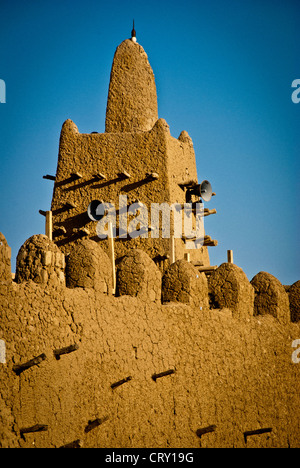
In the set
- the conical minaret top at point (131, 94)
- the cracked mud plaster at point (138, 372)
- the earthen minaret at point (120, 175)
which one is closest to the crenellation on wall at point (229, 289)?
the cracked mud plaster at point (138, 372)

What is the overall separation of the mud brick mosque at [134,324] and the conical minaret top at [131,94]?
24mm

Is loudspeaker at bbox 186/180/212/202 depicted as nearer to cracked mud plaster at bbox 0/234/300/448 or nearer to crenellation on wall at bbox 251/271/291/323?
crenellation on wall at bbox 251/271/291/323

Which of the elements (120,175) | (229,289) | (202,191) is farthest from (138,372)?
(202,191)

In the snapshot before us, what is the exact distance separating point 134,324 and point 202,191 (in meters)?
5.55

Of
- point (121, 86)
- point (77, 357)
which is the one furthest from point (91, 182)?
point (77, 357)

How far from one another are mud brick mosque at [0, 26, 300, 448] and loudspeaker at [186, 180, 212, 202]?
58mm

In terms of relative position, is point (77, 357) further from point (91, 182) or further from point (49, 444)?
point (91, 182)

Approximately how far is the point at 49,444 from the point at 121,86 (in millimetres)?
8672

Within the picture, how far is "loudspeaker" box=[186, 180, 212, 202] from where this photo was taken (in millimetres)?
13719

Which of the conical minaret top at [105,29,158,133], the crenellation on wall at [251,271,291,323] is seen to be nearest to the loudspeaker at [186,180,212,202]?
the conical minaret top at [105,29,158,133]

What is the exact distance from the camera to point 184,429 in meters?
9.12

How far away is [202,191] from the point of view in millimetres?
13797

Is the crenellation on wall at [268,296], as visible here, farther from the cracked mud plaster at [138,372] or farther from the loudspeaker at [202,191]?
the loudspeaker at [202,191]

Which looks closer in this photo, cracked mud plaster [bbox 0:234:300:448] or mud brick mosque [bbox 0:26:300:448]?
cracked mud plaster [bbox 0:234:300:448]
